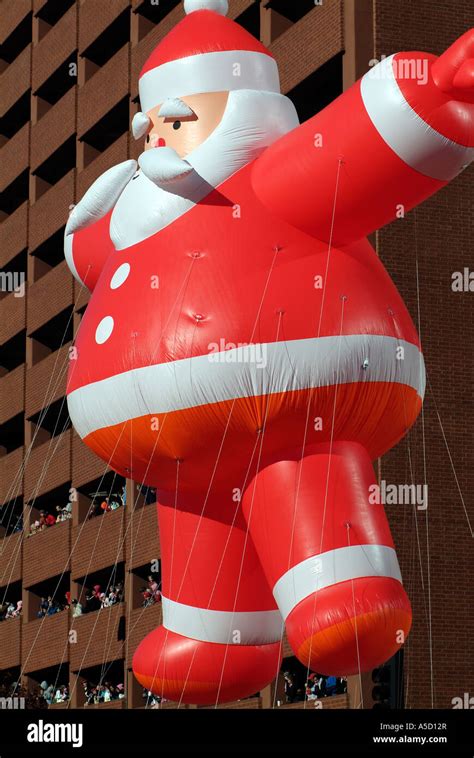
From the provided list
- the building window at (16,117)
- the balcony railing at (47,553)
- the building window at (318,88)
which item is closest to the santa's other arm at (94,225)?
the building window at (318,88)

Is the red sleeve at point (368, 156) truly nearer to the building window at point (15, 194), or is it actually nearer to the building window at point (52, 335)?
the building window at point (52, 335)

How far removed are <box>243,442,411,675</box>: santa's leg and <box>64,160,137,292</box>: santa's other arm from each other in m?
2.61

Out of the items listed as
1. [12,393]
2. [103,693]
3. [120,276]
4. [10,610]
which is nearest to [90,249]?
[120,276]

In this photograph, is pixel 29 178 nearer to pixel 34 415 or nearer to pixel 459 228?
pixel 34 415

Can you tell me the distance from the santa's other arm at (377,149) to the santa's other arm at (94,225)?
1.37 m

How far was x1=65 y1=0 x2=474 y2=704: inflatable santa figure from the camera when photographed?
920 cm

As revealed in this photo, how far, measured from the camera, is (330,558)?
9219 millimetres

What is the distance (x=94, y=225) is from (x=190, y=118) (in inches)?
54.3

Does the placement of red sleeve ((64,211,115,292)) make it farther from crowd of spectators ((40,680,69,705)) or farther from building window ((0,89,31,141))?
building window ((0,89,31,141))

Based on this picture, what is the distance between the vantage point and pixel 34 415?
3631cm

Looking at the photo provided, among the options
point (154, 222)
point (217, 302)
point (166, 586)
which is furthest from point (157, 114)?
point (166, 586)

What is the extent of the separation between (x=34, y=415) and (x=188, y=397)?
89.6 ft

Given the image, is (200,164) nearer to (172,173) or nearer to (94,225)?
(172,173)
